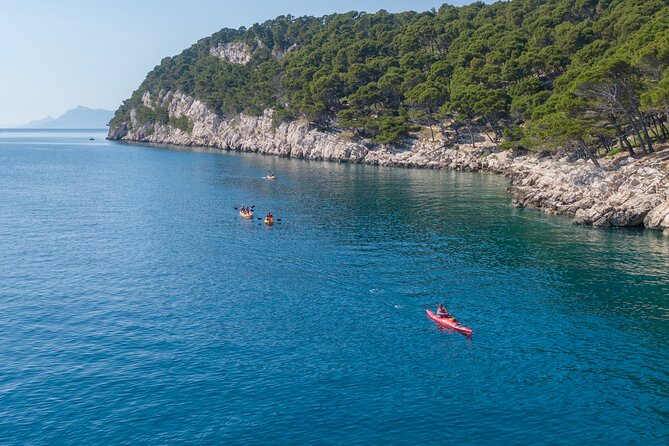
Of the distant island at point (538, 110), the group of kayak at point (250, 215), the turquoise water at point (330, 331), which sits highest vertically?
the distant island at point (538, 110)

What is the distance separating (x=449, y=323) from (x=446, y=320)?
1.24 ft

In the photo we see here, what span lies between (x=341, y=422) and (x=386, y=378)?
5777 millimetres

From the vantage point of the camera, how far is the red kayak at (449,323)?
139 ft

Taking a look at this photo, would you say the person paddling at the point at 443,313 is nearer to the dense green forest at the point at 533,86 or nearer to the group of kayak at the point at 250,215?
the group of kayak at the point at 250,215

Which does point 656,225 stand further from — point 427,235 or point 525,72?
point 525,72

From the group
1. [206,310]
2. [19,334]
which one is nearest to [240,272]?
[206,310]

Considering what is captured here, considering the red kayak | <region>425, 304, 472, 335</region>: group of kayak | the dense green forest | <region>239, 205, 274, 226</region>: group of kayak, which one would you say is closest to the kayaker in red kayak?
<region>425, 304, 472, 335</region>: group of kayak

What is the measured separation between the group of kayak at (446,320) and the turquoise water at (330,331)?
0.92 meters

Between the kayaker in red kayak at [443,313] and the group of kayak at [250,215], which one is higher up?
the group of kayak at [250,215]

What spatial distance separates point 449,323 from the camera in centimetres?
4294

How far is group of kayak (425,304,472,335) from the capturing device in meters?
42.3

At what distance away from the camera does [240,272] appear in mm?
58156

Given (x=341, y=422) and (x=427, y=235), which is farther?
(x=427, y=235)

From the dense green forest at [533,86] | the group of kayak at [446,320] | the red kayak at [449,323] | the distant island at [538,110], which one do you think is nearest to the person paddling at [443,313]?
the group of kayak at [446,320]
